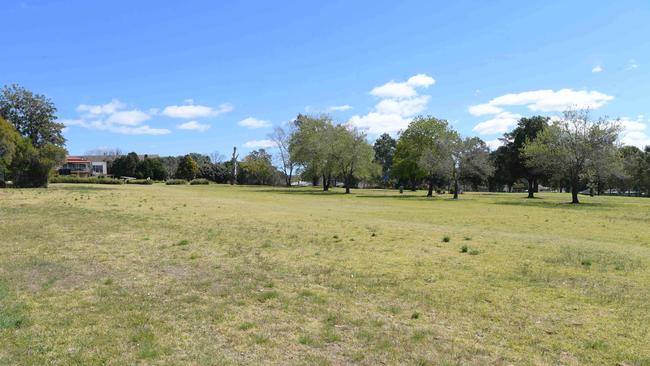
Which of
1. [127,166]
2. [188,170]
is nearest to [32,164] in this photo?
[188,170]

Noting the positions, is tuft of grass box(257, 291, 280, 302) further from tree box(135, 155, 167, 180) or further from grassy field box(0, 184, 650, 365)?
tree box(135, 155, 167, 180)

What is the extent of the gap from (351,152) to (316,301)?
184 feet

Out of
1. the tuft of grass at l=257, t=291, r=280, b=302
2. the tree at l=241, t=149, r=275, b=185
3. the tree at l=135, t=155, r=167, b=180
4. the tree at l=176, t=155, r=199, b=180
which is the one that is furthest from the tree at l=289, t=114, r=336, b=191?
the tree at l=135, t=155, r=167, b=180

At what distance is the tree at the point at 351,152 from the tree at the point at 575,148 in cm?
2278

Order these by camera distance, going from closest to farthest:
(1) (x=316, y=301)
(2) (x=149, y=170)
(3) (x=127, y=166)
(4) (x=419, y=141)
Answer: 1. (1) (x=316, y=301)
2. (4) (x=419, y=141)
3. (2) (x=149, y=170)
4. (3) (x=127, y=166)

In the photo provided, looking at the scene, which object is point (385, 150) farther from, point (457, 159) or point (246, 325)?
point (246, 325)

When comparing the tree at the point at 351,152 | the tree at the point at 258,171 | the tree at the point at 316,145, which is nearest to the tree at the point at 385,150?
the tree at the point at 258,171

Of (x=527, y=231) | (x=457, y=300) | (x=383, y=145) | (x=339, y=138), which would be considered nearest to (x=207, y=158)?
(x=383, y=145)

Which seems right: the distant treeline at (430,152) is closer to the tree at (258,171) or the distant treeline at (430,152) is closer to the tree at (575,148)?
the tree at (575,148)

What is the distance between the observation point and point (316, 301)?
7133 mm

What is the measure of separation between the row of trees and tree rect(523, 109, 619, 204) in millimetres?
53076

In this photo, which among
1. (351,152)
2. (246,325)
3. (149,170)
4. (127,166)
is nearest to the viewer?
(246,325)

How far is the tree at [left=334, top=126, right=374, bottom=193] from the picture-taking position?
206 ft

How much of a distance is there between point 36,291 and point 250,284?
3385 millimetres
